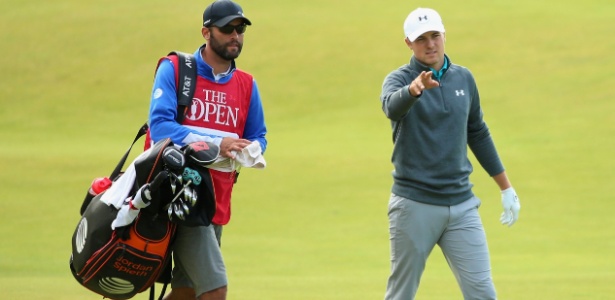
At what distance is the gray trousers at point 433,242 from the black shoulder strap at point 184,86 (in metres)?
1.25

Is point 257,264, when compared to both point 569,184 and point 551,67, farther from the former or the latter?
point 551,67

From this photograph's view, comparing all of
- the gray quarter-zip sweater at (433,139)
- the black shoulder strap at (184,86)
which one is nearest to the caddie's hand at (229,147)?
the black shoulder strap at (184,86)

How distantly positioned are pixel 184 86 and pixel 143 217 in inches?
28.5

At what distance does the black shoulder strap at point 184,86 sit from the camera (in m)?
6.38

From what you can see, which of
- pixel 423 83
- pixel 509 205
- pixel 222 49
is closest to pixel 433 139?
pixel 423 83

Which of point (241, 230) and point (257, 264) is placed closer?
point (257, 264)

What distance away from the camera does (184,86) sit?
6398mm

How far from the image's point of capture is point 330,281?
1133 centimetres

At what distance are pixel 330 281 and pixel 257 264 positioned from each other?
2.15 meters

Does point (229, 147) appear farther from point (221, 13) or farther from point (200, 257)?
point (221, 13)

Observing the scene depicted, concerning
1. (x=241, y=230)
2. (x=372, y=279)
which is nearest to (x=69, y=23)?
(x=241, y=230)

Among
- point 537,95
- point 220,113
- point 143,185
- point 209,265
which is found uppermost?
point 537,95

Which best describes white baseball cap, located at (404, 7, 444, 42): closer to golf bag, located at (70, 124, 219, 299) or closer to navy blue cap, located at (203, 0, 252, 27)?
navy blue cap, located at (203, 0, 252, 27)

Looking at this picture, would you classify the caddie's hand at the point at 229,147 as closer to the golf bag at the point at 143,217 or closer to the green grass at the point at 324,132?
the golf bag at the point at 143,217
